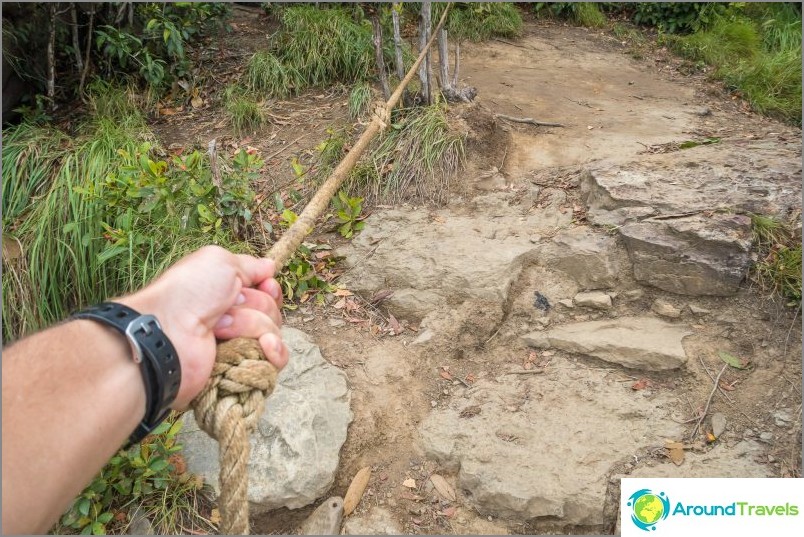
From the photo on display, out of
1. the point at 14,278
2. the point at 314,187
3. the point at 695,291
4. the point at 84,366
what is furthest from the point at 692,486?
the point at 14,278

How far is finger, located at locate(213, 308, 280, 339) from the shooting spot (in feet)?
5.58

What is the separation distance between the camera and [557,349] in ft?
10.1

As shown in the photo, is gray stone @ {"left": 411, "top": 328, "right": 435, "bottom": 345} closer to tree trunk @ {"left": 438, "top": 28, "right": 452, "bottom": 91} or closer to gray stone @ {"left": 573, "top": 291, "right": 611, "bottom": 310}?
gray stone @ {"left": 573, "top": 291, "right": 611, "bottom": 310}

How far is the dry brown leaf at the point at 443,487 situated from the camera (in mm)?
2633

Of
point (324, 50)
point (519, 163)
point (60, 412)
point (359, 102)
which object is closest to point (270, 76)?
point (324, 50)

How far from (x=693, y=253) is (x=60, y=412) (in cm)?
276

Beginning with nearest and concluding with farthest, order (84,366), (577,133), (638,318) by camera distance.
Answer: (84,366) → (638,318) → (577,133)

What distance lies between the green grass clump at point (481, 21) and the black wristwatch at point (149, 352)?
18.1ft

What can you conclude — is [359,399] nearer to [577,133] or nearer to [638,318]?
[638,318]

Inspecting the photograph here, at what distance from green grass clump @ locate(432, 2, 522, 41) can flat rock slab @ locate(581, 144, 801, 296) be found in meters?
3.26

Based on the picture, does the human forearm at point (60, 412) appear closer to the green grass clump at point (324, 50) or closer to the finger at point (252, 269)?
the finger at point (252, 269)

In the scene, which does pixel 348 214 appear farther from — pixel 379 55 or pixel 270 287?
pixel 270 287

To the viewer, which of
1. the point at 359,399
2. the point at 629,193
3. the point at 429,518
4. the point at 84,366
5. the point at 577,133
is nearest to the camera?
the point at 84,366

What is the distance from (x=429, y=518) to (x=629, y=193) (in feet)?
6.41
